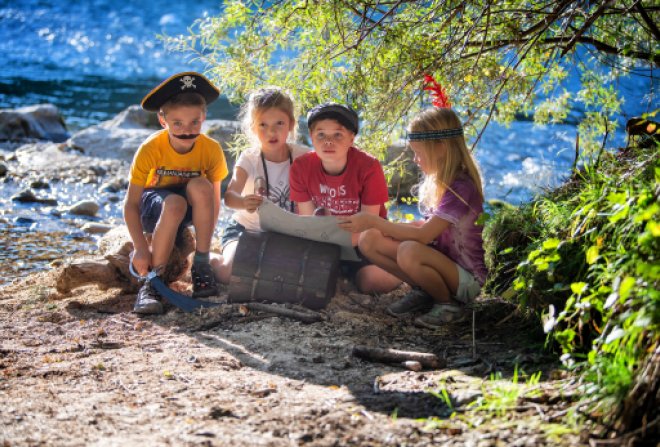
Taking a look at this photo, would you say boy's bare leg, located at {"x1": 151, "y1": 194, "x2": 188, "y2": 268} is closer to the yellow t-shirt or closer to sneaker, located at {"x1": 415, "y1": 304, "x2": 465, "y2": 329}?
the yellow t-shirt

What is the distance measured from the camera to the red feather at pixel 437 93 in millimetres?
4194

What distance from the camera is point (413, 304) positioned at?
3982mm

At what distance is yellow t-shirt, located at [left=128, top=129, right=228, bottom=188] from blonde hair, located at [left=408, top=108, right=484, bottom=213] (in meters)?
1.41

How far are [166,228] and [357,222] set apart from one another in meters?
1.23

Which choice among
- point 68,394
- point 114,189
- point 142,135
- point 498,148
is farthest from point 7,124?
point 68,394

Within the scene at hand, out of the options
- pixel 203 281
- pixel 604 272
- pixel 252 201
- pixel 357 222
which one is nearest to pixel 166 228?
pixel 203 281

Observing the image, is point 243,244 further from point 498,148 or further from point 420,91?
point 498,148

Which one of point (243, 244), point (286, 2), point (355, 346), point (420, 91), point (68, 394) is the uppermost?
point (286, 2)

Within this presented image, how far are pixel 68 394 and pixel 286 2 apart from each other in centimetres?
265

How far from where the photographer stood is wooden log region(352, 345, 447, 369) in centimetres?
307

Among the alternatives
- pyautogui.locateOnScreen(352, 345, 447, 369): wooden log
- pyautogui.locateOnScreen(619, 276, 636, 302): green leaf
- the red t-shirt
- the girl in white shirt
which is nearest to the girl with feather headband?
the red t-shirt

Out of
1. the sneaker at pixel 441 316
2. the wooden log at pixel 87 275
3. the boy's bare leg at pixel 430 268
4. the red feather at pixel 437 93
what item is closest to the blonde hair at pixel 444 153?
the red feather at pixel 437 93

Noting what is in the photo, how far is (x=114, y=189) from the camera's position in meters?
8.84

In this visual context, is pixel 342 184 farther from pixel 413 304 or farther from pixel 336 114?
pixel 413 304
